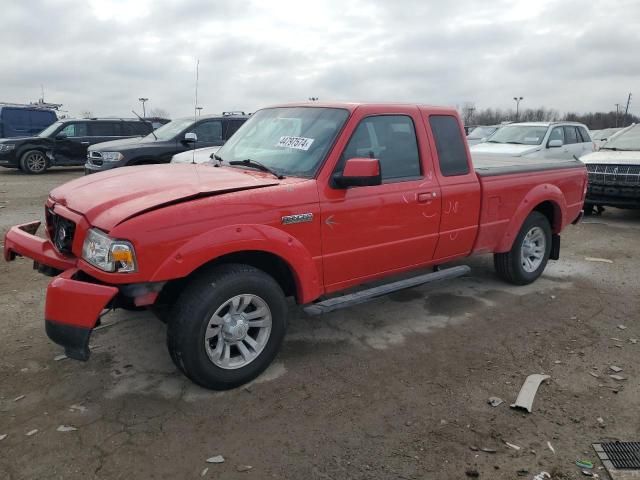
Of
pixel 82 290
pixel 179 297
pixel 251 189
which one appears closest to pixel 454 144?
pixel 251 189

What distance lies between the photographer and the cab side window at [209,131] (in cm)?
1136

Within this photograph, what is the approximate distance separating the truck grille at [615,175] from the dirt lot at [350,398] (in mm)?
4586

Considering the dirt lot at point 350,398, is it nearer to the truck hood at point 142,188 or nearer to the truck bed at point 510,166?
the truck hood at point 142,188

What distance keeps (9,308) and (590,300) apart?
18.9ft

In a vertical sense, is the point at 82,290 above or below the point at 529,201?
below

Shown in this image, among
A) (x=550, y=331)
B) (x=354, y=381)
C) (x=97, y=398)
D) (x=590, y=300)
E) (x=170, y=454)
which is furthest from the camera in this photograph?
(x=590, y=300)

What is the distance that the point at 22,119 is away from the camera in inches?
740

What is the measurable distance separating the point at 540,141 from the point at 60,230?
10297mm

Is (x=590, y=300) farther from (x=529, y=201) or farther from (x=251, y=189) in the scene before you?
(x=251, y=189)

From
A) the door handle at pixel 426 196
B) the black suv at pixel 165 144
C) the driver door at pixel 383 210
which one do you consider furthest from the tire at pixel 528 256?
the black suv at pixel 165 144

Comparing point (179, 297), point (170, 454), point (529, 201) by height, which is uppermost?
point (529, 201)

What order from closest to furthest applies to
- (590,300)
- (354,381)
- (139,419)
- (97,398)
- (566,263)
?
(139,419) → (97,398) → (354,381) → (590,300) → (566,263)

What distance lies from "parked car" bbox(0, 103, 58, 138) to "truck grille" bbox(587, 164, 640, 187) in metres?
18.6

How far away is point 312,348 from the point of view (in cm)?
409
